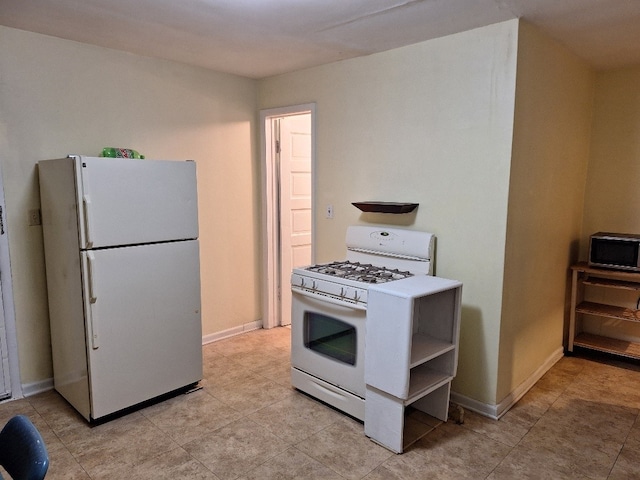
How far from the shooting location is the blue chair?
3.84 feet

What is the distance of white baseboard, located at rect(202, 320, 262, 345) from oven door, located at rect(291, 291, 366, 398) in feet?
3.78

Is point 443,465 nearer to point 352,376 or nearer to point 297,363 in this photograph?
point 352,376

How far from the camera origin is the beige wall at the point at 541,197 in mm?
2555

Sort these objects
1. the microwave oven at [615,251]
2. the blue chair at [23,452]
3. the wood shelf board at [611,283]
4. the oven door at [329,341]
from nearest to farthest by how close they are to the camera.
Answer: the blue chair at [23,452], the oven door at [329,341], the microwave oven at [615,251], the wood shelf board at [611,283]

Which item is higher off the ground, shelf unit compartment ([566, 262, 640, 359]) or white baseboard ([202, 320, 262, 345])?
shelf unit compartment ([566, 262, 640, 359])

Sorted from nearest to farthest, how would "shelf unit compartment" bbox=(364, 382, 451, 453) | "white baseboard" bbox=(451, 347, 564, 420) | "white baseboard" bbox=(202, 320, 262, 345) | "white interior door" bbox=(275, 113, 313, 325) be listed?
"shelf unit compartment" bbox=(364, 382, 451, 453)
"white baseboard" bbox=(451, 347, 564, 420)
"white baseboard" bbox=(202, 320, 262, 345)
"white interior door" bbox=(275, 113, 313, 325)

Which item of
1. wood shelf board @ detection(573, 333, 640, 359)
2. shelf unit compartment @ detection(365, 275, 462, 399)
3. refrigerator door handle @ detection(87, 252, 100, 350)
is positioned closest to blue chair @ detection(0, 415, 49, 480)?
refrigerator door handle @ detection(87, 252, 100, 350)

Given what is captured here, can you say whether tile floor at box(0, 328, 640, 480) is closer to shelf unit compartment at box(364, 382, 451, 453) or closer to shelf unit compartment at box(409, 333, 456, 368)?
shelf unit compartment at box(364, 382, 451, 453)

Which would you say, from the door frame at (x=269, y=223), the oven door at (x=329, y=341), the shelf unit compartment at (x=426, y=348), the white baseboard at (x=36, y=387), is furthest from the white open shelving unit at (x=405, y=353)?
the white baseboard at (x=36, y=387)

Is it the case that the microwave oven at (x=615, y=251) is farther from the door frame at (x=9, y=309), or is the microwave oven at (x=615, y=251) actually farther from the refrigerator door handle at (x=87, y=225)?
the door frame at (x=9, y=309)

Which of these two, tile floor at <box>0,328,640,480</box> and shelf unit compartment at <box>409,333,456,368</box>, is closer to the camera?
tile floor at <box>0,328,640,480</box>

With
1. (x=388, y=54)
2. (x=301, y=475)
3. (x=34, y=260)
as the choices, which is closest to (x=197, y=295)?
(x=34, y=260)

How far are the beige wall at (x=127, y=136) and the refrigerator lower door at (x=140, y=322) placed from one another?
74cm

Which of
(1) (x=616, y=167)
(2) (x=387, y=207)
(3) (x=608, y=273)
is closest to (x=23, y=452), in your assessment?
(2) (x=387, y=207)
